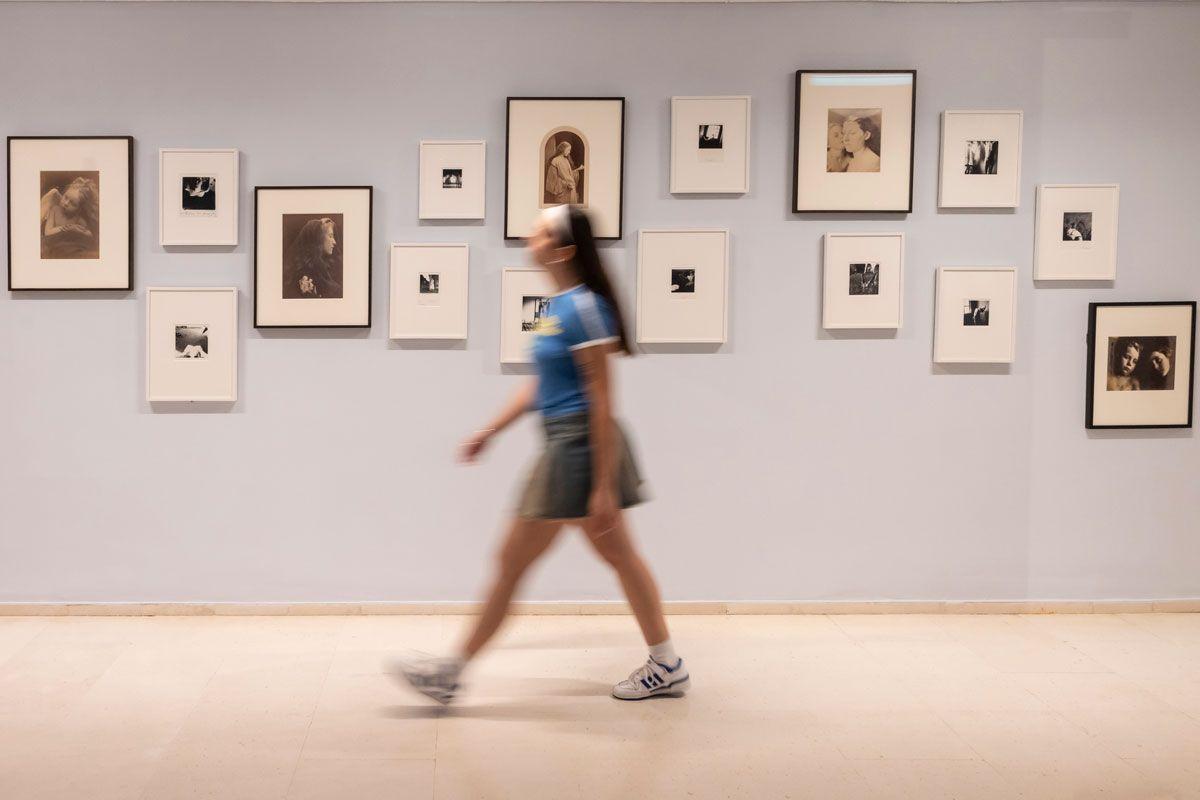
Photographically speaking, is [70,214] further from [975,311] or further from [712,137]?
[975,311]

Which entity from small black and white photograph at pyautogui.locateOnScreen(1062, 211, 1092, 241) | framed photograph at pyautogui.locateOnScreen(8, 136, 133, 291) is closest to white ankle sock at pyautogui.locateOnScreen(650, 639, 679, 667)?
small black and white photograph at pyautogui.locateOnScreen(1062, 211, 1092, 241)

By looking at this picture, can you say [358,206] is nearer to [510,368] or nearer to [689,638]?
[510,368]

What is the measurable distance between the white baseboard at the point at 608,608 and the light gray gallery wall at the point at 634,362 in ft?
0.15

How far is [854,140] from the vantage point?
421 cm

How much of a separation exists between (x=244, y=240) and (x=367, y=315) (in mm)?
556

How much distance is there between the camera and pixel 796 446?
434cm

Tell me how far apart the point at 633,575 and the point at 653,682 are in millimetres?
344

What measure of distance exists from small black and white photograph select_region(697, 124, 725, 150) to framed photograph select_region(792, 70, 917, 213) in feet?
0.96

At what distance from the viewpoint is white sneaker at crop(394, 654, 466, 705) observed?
320 cm

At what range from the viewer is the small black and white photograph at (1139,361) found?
4.34 meters

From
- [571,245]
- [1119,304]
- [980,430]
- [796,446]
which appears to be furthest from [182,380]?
[1119,304]

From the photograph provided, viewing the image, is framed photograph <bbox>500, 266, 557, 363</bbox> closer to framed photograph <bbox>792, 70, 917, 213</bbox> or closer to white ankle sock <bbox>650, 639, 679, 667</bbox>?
framed photograph <bbox>792, 70, 917, 213</bbox>

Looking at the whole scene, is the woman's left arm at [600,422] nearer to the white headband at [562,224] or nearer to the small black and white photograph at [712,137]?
the white headband at [562,224]

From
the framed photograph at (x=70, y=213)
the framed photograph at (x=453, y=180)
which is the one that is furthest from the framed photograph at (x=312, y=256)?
the framed photograph at (x=70, y=213)
